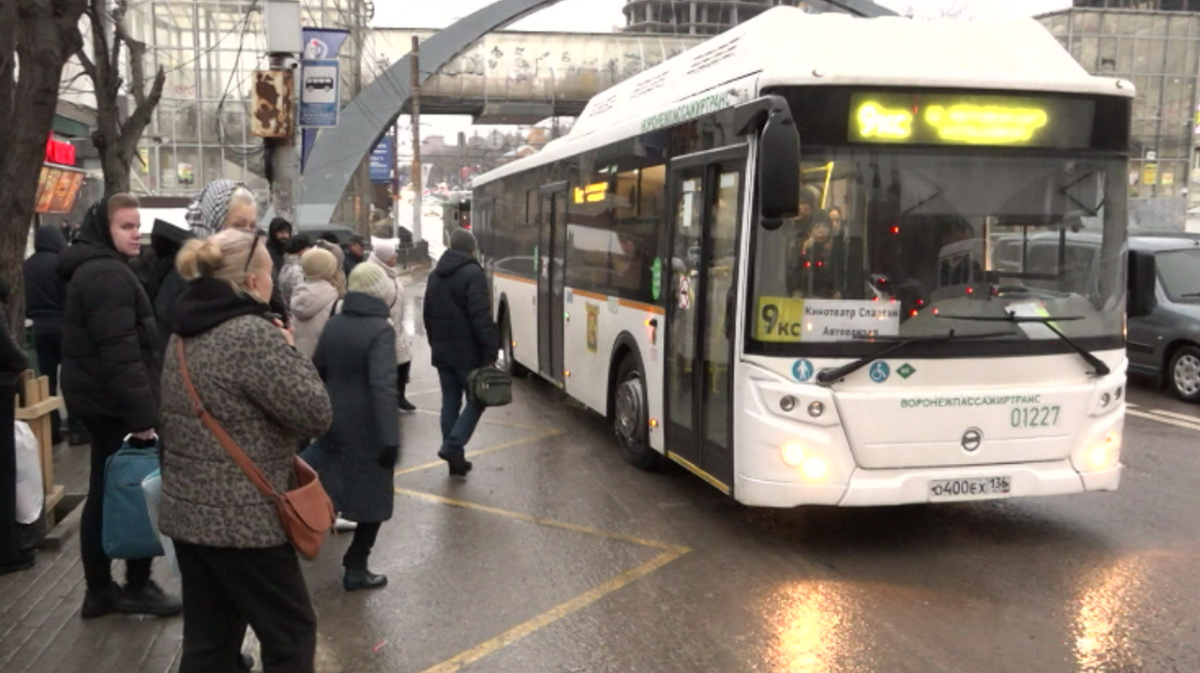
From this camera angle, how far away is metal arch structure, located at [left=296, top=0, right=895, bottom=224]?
33.2m

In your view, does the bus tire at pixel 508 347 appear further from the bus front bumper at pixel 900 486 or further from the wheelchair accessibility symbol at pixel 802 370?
the wheelchair accessibility symbol at pixel 802 370

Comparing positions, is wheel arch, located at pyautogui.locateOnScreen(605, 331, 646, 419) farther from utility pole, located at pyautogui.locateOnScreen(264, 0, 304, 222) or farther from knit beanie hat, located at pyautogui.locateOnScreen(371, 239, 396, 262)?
utility pole, located at pyautogui.locateOnScreen(264, 0, 304, 222)

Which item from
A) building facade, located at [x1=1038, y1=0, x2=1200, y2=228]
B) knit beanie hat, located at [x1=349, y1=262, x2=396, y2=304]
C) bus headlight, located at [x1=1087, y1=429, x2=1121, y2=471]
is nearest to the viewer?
knit beanie hat, located at [x1=349, y1=262, x2=396, y2=304]

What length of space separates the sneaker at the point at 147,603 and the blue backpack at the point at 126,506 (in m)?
0.42

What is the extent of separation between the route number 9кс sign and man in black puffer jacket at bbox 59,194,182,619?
3.31 meters

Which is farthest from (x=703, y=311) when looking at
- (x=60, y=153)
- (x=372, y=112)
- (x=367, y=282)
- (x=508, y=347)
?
(x=372, y=112)

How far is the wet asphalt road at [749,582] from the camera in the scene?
4957mm

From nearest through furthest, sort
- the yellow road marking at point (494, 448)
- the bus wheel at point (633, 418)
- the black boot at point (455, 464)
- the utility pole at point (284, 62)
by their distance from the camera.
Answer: the bus wheel at point (633, 418)
the black boot at point (455, 464)
the yellow road marking at point (494, 448)
the utility pole at point (284, 62)

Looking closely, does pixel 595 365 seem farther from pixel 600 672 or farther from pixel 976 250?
pixel 600 672

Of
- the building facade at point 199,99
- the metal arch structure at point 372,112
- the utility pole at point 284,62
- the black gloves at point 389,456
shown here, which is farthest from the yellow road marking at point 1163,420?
the building facade at point 199,99

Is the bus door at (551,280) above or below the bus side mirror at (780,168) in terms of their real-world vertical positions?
below

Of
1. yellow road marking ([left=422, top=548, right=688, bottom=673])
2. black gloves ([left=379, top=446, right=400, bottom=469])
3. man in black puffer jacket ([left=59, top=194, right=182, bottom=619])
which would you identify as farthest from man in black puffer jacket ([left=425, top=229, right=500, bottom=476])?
man in black puffer jacket ([left=59, top=194, right=182, bottom=619])

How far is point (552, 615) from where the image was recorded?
216 inches

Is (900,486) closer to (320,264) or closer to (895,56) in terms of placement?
(895,56)
